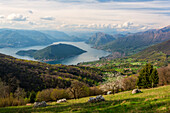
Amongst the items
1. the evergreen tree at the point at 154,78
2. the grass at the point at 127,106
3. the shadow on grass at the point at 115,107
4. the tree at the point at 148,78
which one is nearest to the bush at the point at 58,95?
the grass at the point at 127,106

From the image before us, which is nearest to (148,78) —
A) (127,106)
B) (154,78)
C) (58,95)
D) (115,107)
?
(154,78)

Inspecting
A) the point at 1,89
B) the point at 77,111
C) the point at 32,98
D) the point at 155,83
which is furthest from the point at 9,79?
the point at 155,83

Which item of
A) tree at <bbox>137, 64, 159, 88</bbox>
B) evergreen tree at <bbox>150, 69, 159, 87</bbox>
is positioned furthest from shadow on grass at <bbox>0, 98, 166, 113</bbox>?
tree at <bbox>137, 64, 159, 88</bbox>

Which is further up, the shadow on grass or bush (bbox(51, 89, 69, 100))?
the shadow on grass

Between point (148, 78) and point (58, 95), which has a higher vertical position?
point (148, 78)

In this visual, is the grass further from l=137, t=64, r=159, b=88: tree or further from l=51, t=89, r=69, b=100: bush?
l=137, t=64, r=159, b=88: tree

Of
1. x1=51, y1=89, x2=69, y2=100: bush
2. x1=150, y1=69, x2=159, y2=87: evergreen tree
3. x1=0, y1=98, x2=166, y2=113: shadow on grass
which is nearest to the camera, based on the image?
x1=0, y1=98, x2=166, y2=113: shadow on grass

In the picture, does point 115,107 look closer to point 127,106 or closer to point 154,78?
point 127,106

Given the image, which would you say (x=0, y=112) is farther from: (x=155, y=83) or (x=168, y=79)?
(x=168, y=79)
